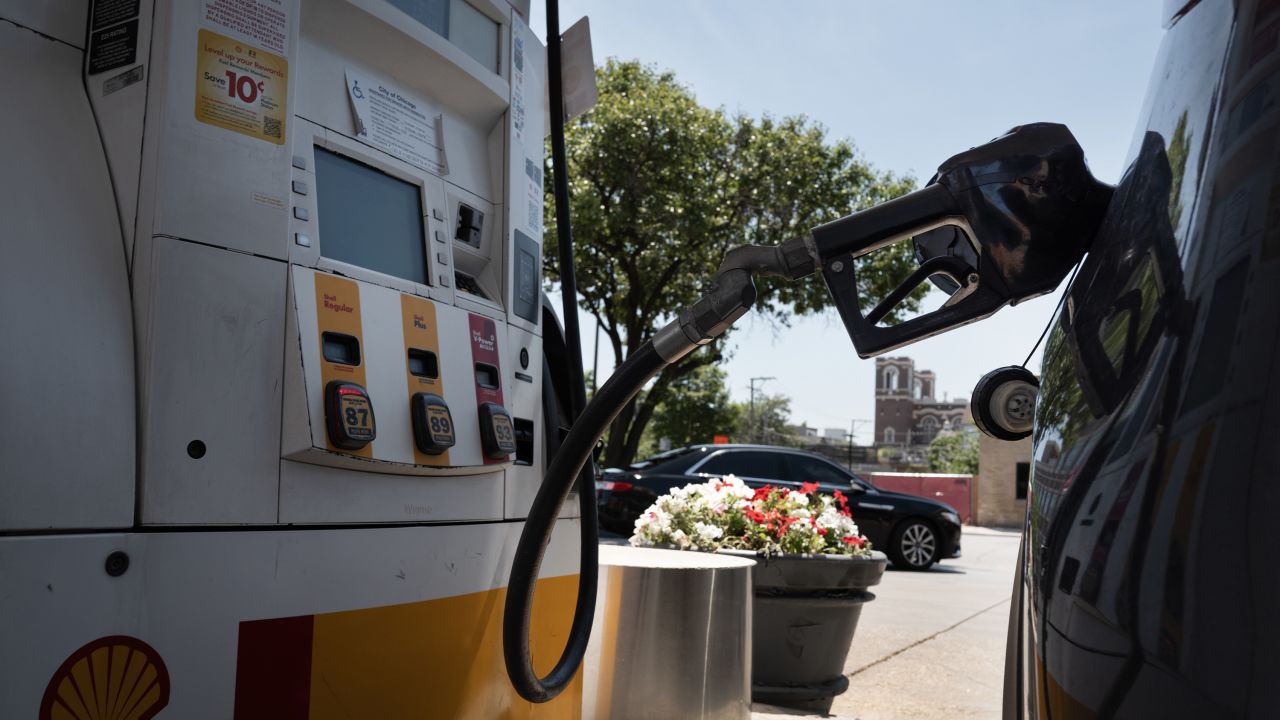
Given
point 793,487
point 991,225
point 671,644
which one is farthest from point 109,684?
point 793,487

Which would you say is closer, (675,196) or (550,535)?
(550,535)

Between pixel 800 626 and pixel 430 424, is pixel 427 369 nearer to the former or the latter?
pixel 430 424

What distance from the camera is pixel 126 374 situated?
152 centimetres

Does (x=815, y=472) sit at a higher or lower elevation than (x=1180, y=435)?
lower

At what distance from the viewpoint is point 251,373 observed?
66.2 inches

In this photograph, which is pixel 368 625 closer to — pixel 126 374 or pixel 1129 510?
pixel 126 374

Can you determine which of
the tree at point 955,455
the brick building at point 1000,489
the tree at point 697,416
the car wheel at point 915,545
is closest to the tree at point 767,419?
the tree at point 955,455

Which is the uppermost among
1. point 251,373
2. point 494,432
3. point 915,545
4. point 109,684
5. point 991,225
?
point 991,225

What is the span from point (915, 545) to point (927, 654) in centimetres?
616

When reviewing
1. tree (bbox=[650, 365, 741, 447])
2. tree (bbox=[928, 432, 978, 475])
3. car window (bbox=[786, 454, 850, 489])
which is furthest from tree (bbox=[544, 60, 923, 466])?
tree (bbox=[928, 432, 978, 475])

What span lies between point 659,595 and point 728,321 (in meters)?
2.35

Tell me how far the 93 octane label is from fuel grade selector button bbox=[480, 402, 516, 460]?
34 cm

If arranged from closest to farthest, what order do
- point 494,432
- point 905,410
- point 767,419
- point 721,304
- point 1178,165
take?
point 1178,165 → point 721,304 → point 494,432 → point 767,419 → point 905,410

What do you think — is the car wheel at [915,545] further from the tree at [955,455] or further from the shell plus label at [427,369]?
→ the tree at [955,455]
